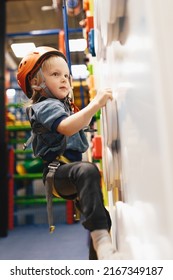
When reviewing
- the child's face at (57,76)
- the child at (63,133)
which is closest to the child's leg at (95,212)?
the child at (63,133)

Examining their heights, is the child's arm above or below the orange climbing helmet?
below

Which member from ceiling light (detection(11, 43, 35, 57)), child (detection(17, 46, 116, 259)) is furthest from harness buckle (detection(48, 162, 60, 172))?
ceiling light (detection(11, 43, 35, 57))

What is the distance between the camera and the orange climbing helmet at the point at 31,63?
393 millimetres

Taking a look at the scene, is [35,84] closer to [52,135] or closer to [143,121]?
[52,135]

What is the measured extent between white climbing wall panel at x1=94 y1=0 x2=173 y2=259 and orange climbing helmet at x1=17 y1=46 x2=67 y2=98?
8 centimetres

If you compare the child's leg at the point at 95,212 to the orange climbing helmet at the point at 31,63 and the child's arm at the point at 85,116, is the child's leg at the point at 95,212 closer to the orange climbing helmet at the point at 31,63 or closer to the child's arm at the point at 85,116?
the child's arm at the point at 85,116

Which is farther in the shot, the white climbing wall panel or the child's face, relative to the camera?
the child's face

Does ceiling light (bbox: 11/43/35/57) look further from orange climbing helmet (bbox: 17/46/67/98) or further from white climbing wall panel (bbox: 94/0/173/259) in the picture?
white climbing wall panel (bbox: 94/0/173/259)

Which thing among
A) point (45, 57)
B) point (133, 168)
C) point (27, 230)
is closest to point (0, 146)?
point (27, 230)

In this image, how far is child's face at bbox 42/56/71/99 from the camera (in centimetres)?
38

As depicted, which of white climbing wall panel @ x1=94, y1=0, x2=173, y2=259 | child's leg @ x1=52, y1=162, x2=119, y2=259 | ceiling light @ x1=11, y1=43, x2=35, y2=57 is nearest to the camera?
white climbing wall panel @ x1=94, y1=0, x2=173, y2=259

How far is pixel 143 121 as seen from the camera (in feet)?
0.75

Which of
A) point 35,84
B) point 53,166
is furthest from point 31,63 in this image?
point 53,166
